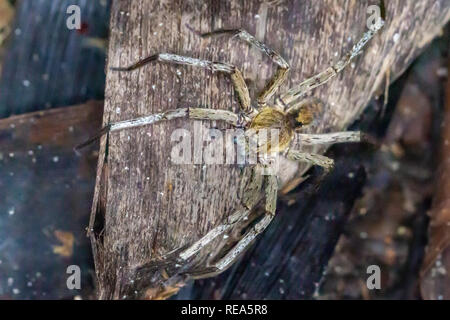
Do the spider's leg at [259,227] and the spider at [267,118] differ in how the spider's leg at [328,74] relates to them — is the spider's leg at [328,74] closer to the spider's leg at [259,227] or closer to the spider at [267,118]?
the spider at [267,118]

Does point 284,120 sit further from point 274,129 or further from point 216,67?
point 216,67

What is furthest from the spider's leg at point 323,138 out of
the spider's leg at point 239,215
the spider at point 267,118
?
→ the spider's leg at point 239,215

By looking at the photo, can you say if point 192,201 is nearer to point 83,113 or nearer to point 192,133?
point 192,133

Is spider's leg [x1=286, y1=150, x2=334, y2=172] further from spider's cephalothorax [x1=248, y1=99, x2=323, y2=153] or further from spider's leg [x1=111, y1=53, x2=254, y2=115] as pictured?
spider's leg [x1=111, y1=53, x2=254, y2=115]

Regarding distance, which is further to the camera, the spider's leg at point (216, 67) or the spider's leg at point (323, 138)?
the spider's leg at point (323, 138)

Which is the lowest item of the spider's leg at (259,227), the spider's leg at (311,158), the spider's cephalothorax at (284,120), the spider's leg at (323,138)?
the spider's leg at (259,227)
